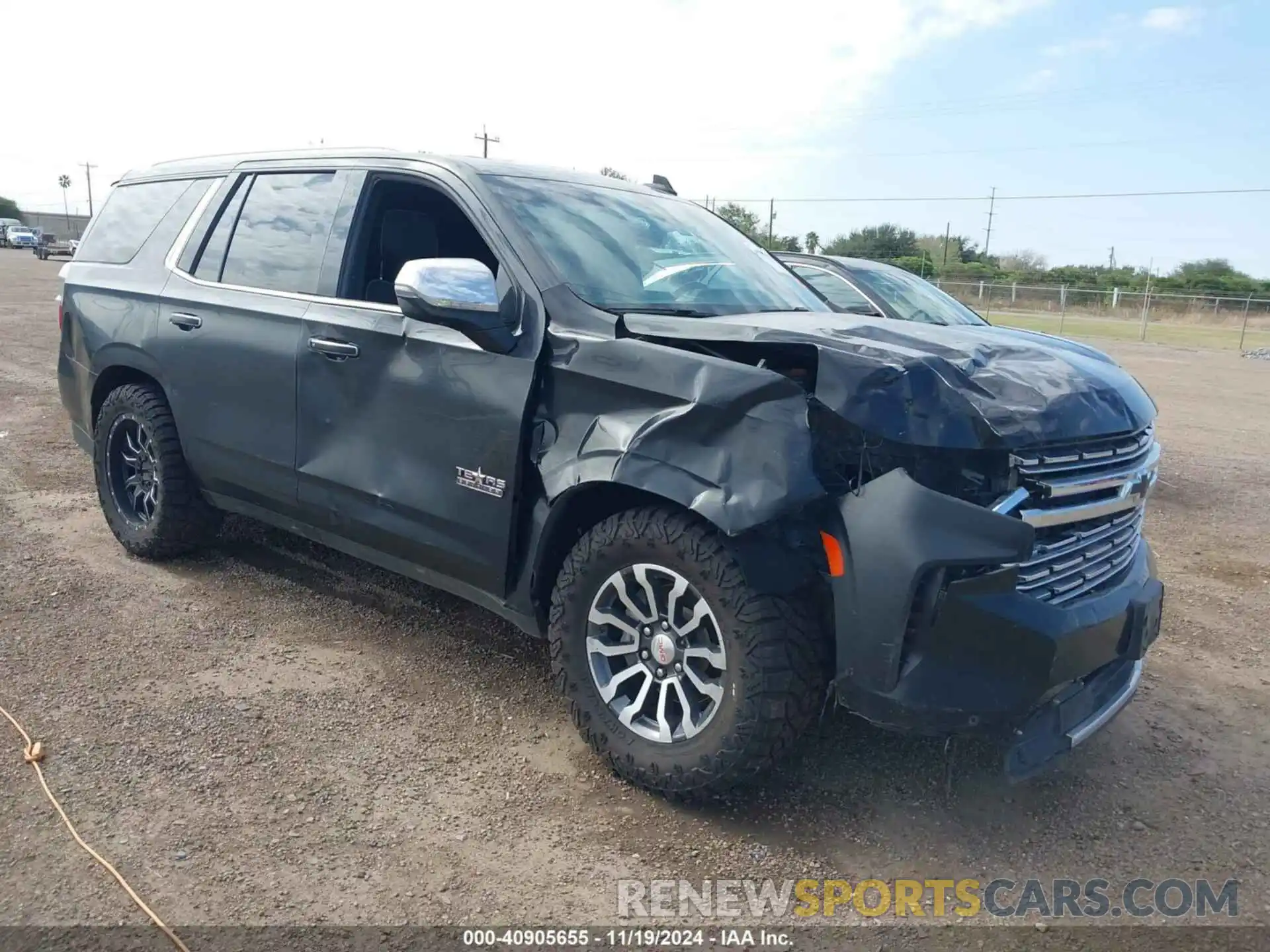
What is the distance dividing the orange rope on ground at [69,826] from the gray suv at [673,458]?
1.29 meters

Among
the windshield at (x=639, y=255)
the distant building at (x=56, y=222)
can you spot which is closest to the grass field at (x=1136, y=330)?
the windshield at (x=639, y=255)

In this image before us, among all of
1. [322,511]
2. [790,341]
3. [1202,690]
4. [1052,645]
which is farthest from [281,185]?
[1202,690]

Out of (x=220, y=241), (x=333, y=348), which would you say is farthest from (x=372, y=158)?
(x=220, y=241)

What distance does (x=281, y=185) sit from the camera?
14.5 ft

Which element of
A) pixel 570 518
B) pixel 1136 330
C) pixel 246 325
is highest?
pixel 246 325

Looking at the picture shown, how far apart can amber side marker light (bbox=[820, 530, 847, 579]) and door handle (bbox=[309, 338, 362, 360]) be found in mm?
2023

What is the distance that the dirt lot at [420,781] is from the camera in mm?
2725

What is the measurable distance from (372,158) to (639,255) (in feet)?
3.94

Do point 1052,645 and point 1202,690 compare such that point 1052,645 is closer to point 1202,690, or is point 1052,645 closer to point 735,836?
point 735,836

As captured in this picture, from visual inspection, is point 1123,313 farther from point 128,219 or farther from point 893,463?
point 893,463

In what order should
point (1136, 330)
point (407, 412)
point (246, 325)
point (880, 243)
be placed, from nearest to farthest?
1. point (407, 412)
2. point (246, 325)
3. point (1136, 330)
4. point (880, 243)

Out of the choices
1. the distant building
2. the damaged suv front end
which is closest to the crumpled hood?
the damaged suv front end

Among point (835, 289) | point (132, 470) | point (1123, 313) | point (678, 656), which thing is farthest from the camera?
point (1123, 313)

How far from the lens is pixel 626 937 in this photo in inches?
101
